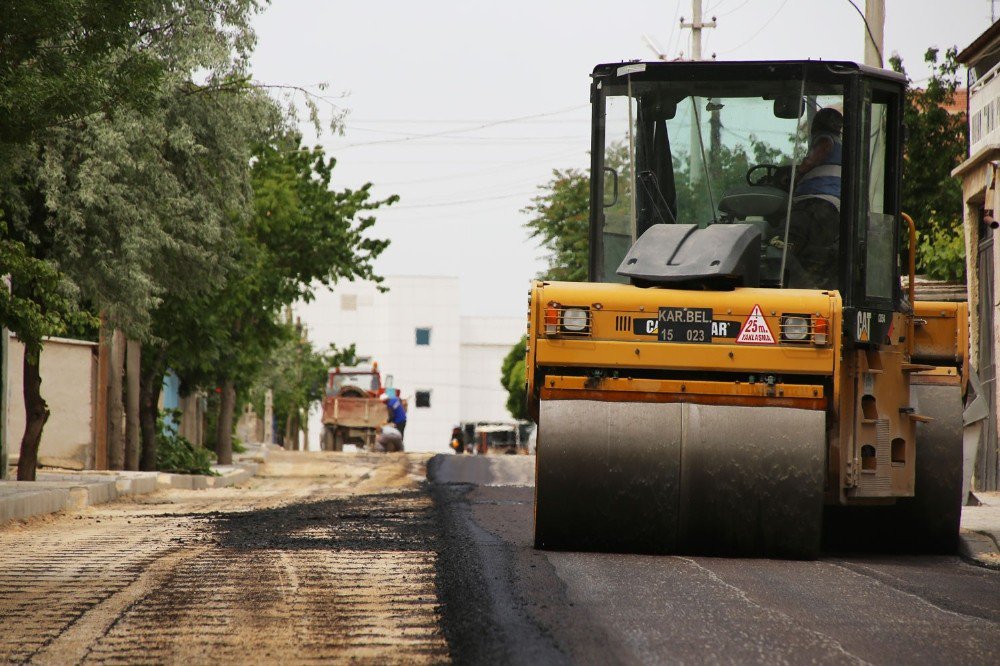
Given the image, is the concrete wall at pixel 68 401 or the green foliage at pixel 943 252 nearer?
the concrete wall at pixel 68 401

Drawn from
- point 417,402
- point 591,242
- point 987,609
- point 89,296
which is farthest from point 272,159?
point 417,402

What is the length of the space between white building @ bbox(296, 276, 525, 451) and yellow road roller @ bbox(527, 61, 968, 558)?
7856 cm

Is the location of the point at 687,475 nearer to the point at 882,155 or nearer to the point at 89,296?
the point at 882,155

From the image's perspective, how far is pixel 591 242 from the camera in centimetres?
1126

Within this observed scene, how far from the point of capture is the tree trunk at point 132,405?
26.2 metres

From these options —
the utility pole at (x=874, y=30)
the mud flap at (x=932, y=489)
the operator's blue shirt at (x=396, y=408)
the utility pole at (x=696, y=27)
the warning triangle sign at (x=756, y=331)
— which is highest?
the utility pole at (x=696, y=27)

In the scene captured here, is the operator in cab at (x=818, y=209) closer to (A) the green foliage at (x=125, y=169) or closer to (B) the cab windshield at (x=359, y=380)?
(A) the green foliage at (x=125, y=169)

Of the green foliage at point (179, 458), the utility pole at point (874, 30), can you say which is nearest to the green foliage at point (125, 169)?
the green foliage at point (179, 458)

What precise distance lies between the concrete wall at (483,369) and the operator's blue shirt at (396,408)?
37454 mm

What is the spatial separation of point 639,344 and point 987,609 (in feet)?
9.38

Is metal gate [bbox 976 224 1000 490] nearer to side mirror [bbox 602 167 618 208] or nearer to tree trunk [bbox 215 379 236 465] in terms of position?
side mirror [bbox 602 167 618 208]

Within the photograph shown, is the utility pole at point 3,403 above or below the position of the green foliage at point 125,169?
below

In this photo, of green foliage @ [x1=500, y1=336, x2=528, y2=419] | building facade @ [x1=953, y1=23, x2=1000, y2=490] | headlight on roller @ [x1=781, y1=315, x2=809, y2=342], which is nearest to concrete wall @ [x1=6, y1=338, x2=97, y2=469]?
building facade @ [x1=953, y1=23, x2=1000, y2=490]

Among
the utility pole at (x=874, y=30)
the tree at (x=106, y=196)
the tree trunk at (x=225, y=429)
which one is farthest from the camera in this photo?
the tree trunk at (x=225, y=429)
